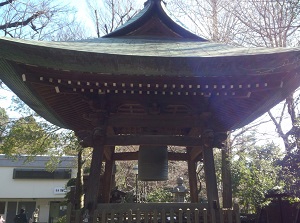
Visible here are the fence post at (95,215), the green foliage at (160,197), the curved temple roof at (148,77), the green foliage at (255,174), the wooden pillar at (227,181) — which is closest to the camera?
the curved temple roof at (148,77)

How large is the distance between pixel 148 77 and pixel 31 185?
21566 millimetres

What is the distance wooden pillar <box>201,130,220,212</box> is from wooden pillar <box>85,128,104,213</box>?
6.14 feet

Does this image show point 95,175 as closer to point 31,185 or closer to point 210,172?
point 210,172

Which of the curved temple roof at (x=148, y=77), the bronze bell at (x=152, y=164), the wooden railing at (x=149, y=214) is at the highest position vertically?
the curved temple roof at (x=148, y=77)

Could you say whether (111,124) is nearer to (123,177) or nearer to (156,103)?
(156,103)

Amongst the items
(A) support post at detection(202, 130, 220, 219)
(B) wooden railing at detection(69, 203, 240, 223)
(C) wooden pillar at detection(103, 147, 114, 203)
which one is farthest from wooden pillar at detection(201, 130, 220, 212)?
(C) wooden pillar at detection(103, 147, 114, 203)

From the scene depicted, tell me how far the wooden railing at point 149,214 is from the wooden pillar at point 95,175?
0.17m

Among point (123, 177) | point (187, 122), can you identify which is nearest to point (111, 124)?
point (187, 122)

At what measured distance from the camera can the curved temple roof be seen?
4.06 m

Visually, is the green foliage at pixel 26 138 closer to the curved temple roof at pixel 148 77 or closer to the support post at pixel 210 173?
the curved temple roof at pixel 148 77

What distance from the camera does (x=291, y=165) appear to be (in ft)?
22.4

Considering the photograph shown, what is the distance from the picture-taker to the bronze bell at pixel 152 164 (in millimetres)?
6008

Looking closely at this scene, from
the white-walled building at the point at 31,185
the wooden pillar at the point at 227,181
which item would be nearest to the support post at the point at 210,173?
the wooden pillar at the point at 227,181

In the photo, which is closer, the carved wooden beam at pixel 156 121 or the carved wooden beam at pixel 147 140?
the carved wooden beam at pixel 147 140
